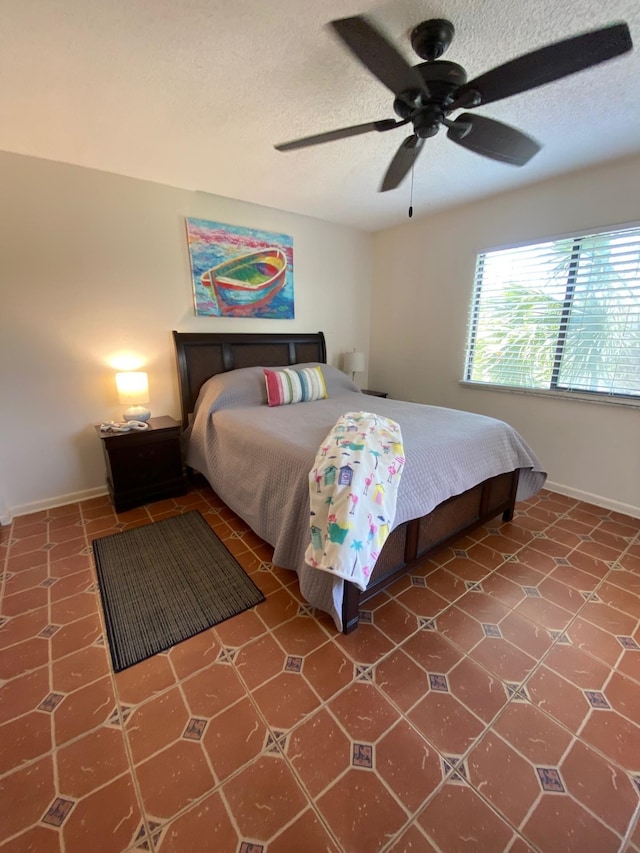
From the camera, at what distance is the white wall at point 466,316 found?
2.61 m

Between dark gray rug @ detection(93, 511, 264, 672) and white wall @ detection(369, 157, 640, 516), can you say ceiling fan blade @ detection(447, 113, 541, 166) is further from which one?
dark gray rug @ detection(93, 511, 264, 672)

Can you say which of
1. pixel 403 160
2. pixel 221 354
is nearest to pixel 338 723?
pixel 403 160

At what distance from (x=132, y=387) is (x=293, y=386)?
4.25 feet

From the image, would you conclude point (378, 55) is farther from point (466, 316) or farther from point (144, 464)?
point (144, 464)

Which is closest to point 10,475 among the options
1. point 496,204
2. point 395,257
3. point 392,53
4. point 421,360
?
point 392,53

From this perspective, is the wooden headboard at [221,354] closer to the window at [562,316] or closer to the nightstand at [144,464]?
the nightstand at [144,464]

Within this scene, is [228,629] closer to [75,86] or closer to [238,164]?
[75,86]

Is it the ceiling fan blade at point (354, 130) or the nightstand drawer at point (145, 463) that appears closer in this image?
the ceiling fan blade at point (354, 130)

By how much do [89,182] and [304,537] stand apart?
→ 2.95 m

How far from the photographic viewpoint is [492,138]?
5.13 ft

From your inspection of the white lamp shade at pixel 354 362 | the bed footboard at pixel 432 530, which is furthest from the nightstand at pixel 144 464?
the white lamp shade at pixel 354 362

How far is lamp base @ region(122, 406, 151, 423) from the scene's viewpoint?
2812 mm

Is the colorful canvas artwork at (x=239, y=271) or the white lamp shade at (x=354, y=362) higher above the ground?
the colorful canvas artwork at (x=239, y=271)

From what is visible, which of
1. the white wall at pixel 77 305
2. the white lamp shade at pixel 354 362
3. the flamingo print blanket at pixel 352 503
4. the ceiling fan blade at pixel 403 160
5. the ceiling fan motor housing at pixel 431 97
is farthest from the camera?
the white lamp shade at pixel 354 362
